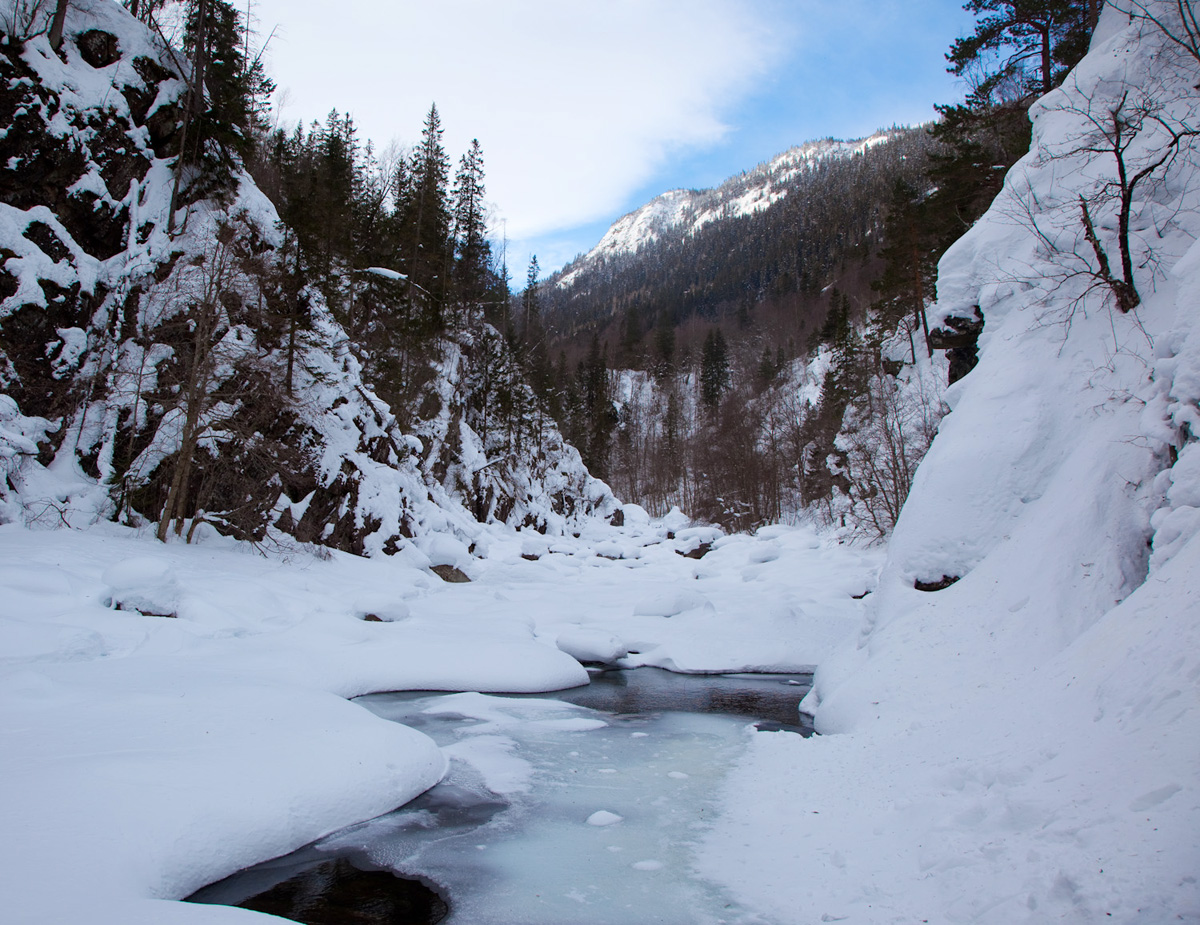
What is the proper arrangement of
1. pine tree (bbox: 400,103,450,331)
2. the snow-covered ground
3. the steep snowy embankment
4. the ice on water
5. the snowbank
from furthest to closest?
pine tree (bbox: 400,103,450,331) < the ice on water < the snow-covered ground < the snowbank < the steep snowy embankment

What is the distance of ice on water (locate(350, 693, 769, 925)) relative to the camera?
14.6ft

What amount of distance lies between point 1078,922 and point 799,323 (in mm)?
91699

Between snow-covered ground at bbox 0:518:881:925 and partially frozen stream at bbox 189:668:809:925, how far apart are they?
477mm

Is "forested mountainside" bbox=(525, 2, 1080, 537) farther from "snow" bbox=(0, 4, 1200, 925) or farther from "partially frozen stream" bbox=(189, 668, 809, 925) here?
"partially frozen stream" bbox=(189, 668, 809, 925)

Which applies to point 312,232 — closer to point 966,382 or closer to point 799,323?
point 966,382

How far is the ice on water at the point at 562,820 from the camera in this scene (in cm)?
446

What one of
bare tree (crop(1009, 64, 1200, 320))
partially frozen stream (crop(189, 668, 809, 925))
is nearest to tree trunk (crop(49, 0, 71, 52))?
partially frozen stream (crop(189, 668, 809, 925))

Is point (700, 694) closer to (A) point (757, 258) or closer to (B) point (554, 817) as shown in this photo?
(B) point (554, 817)

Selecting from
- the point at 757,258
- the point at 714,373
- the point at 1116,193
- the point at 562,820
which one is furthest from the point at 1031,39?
the point at 757,258

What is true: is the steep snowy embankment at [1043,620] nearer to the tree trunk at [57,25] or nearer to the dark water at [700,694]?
the dark water at [700,694]

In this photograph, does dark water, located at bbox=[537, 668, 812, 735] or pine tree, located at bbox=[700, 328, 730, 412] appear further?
pine tree, located at bbox=[700, 328, 730, 412]

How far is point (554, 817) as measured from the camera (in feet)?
19.6

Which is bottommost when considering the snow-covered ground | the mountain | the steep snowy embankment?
the snow-covered ground

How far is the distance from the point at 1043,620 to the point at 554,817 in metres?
5.40
